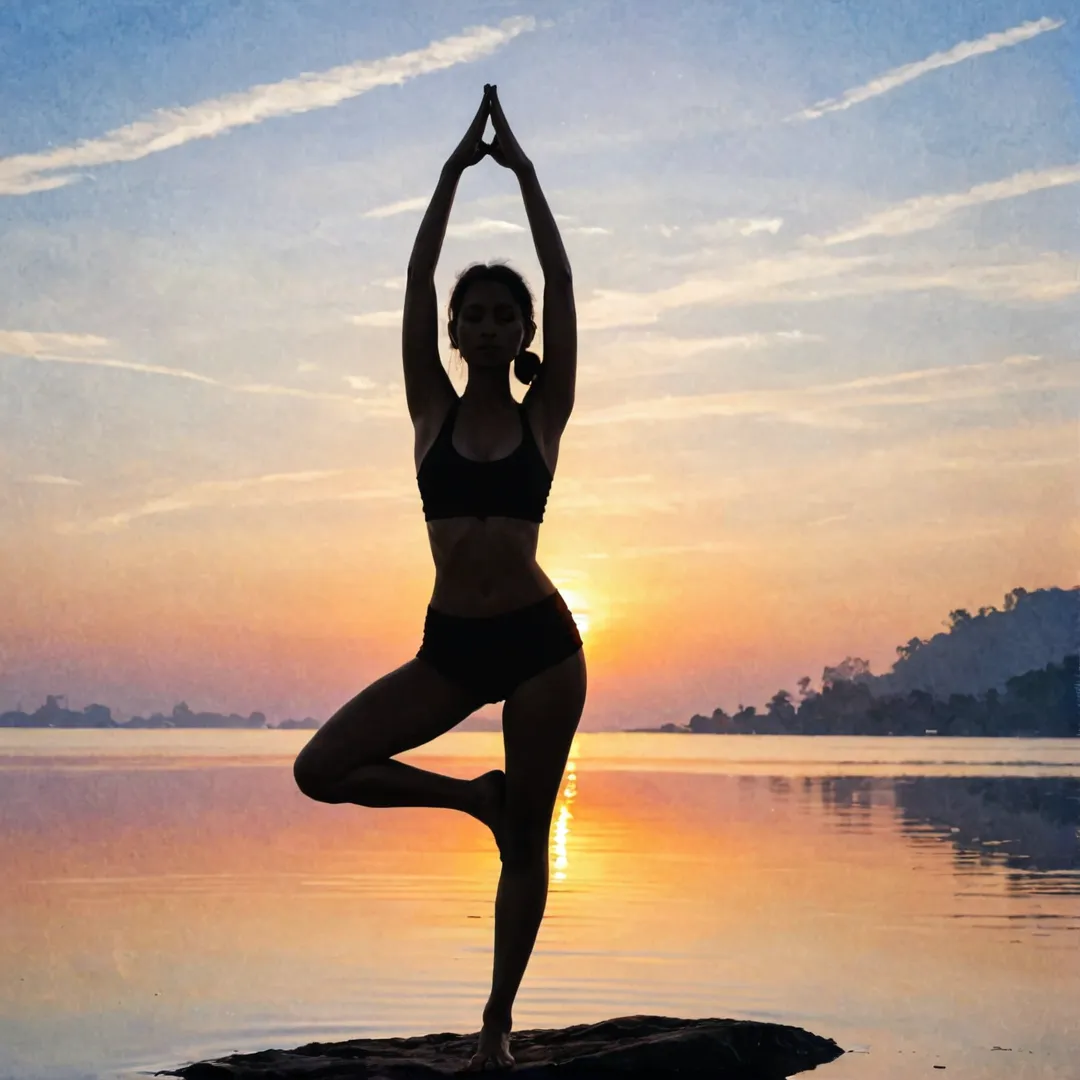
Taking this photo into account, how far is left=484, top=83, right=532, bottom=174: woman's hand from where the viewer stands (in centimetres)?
487

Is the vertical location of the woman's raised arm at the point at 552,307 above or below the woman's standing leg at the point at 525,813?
above

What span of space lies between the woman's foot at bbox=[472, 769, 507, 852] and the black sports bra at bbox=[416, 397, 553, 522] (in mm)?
745

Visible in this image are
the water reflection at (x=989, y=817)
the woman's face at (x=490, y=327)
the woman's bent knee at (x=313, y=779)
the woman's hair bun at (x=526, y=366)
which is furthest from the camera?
the water reflection at (x=989, y=817)

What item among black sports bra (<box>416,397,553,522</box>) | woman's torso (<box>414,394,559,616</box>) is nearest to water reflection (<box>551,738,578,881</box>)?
woman's torso (<box>414,394,559,616</box>)

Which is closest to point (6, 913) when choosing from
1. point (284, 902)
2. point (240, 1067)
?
point (284, 902)

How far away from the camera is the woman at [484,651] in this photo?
177 inches


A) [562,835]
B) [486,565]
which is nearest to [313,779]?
[486,565]

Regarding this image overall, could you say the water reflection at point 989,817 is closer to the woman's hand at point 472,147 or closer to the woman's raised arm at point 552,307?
the woman's raised arm at point 552,307

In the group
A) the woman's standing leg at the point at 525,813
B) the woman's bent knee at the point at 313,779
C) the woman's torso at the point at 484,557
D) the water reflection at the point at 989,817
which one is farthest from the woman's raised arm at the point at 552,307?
the water reflection at the point at 989,817

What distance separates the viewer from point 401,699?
454cm

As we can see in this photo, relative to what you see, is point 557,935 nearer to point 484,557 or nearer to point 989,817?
point 484,557

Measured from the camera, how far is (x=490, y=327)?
15.6 ft

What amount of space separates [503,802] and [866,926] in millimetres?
3431

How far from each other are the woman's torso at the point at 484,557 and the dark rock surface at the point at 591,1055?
129 cm
